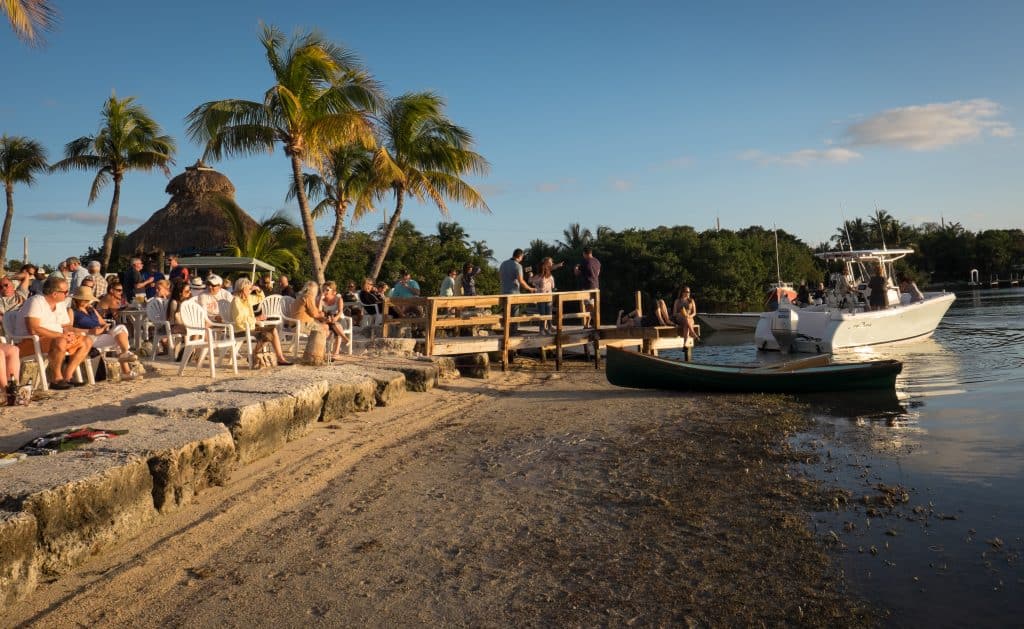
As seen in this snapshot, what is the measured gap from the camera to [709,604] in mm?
3785

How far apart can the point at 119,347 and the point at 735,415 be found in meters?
7.60

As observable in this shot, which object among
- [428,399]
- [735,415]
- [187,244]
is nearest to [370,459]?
[428,399]

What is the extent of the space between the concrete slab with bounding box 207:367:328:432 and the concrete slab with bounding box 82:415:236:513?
1127 millimetres

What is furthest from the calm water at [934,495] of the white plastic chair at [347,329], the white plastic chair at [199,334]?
the white plastic chair at [347,329]

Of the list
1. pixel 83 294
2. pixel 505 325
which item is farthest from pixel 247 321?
pixel 505 325

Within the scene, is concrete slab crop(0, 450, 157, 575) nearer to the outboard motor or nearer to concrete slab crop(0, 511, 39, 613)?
concrete slab crop(0, 511, 39, 613)

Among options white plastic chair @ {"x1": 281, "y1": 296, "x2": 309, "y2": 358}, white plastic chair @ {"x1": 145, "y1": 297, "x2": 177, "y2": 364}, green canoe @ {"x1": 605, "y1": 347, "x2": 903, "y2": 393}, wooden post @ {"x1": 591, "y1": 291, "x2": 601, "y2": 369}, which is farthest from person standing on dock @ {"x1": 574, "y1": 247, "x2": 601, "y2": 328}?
white plastic chair @ {"x1": 145, "y1": 297, "x2": 177, "y2": 364}

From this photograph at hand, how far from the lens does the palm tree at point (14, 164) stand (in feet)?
87.5

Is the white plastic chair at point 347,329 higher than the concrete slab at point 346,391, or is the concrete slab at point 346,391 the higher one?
the white plastic chair at point 347,329

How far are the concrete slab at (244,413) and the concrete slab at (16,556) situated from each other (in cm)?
203

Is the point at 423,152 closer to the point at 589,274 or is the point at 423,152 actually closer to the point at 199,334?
the point at 589,274

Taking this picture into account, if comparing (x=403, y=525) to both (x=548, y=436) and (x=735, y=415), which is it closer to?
(x=548, y=436)

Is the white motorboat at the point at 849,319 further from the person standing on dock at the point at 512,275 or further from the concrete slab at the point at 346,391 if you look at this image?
the concrete slab at the point at 346,391

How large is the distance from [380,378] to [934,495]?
5.90 m
